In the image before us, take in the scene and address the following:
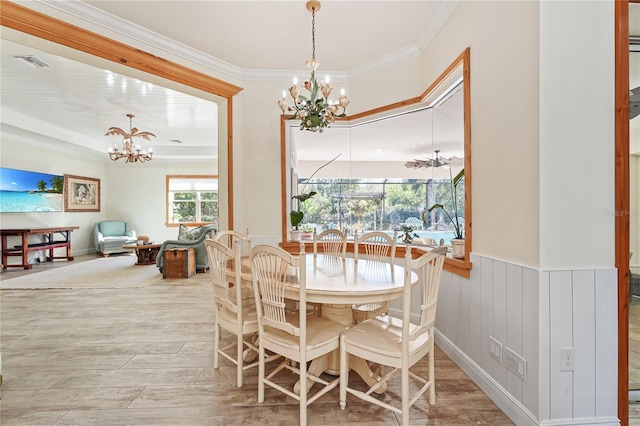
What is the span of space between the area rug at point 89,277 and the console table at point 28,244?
1.93 ft

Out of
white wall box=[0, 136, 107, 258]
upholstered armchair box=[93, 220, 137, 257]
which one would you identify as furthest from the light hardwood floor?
upholstered armchair box=[93, 220, 137, 257]

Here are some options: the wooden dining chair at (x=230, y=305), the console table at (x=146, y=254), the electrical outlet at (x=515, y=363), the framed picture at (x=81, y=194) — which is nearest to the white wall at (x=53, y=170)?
the framed picture at (x=81, y=194)

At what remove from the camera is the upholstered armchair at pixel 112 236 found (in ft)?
25.6

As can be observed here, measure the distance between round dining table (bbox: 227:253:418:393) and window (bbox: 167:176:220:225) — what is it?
275 inches

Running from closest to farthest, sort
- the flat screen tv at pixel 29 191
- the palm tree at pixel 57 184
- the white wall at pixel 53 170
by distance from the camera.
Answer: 1. the flat screen tv at pixel 29 191
2. the white wall at pixel 53 170
3. the palm tree at pixel 57 184

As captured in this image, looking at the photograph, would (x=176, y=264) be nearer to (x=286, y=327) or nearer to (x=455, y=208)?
(x=286, y=327)

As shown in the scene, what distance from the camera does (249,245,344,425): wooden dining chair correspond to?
5.49 ft

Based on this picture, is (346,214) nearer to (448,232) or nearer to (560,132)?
(448,232)

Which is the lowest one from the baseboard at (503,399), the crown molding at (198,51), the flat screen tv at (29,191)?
the baseboard at (503,399)

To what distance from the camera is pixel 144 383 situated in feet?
6.98

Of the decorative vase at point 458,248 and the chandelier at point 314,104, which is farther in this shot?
the decorative vase at point 458,248

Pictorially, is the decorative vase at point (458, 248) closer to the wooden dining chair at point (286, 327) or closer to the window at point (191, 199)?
the wooden dining chair at point (286, 327)

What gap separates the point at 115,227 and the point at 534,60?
32.5ft

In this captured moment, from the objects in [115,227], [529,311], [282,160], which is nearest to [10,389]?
[282,160]
